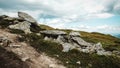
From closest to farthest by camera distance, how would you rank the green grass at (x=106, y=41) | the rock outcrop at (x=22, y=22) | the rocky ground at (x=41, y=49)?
the rocky ground at (x=41, y=49) < the rock outcrop at (x=22, y=22) < the green grass at (x=106, y=41)

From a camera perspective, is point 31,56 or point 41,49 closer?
point 31,56

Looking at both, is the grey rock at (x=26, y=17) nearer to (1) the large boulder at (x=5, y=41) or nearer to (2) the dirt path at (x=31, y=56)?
(2) the dirt path at (x=31, y=56)

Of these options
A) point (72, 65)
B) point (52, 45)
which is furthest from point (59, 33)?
point (72, 65)

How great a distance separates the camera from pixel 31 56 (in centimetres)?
2659

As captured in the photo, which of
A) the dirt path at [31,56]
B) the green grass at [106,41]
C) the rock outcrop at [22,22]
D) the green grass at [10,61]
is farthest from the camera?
the green grass at [106,41]

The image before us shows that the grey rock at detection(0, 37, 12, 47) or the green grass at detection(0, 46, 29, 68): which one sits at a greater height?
the grey rock at detection(0, 37, 12, 47)

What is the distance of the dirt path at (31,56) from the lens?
81.3 feet

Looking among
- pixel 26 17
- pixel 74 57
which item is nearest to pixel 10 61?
pixel 74 57

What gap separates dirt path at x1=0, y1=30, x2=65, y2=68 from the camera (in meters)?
24.8

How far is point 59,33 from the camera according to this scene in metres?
37.8

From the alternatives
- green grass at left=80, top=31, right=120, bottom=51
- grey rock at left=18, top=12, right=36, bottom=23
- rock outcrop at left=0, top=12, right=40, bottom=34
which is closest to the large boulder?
rock outcrop at left=0, top=12, right=40, bottom=34

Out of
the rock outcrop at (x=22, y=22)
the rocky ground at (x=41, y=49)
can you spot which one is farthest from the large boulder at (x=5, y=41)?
the rock outcrop at (x=22, y=22)

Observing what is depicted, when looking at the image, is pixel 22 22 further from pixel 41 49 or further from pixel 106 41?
pixel 106 41

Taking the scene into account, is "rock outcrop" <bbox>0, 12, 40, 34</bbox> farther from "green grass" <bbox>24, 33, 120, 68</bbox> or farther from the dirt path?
the dirt path
